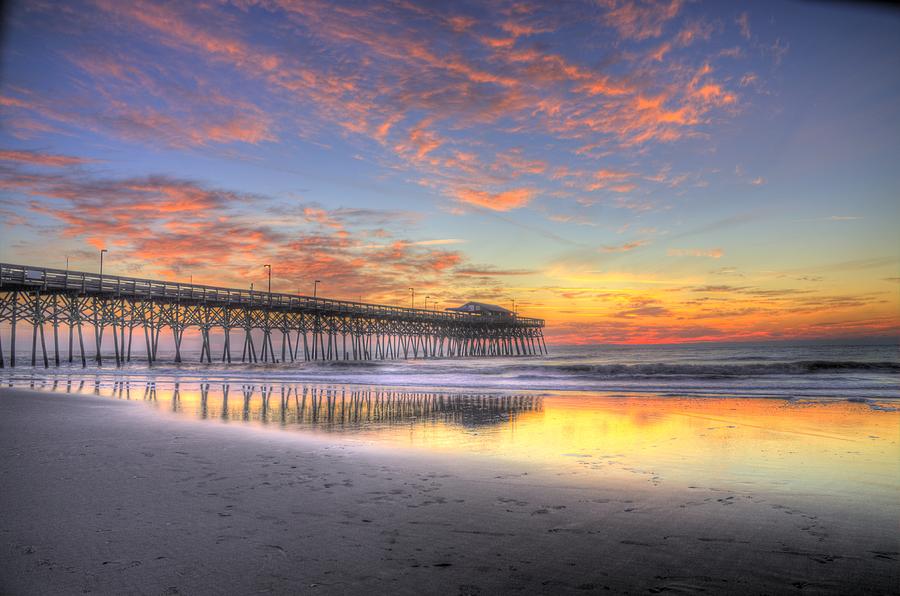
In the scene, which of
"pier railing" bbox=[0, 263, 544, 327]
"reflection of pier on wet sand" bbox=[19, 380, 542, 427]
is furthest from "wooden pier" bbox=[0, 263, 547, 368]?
"reflection of pier on wet sand" bbox=[19, 380, 542, 427]

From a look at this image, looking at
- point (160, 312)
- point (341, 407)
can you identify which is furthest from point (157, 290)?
point (341, 407)

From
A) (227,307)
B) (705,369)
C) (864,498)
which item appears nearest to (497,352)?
(227,307)

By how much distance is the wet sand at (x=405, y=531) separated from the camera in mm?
2754

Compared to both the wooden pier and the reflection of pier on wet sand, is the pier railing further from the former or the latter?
the reflection of pier on wet sand

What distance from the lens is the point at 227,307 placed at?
50.1m

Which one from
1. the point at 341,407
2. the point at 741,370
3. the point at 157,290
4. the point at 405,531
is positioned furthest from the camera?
the point at 157,290

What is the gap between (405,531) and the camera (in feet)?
11.6

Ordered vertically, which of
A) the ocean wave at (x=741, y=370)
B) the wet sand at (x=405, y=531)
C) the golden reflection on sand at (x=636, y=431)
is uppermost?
the wet sand at (x=405, y=531)

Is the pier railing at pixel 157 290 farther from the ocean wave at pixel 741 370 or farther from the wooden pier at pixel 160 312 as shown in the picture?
the ocean wave at pixel 741 370

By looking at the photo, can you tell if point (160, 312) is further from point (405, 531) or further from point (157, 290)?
point (405, 531)

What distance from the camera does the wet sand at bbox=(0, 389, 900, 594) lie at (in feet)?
9.04

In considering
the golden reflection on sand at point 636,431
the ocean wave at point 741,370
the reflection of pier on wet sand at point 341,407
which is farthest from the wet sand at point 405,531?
the ocean wave at point 741,370

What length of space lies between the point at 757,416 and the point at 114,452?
10.7 meters

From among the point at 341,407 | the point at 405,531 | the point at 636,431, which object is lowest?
the point at 341,407
